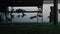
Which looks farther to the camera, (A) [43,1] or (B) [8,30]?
(A) [43,1]

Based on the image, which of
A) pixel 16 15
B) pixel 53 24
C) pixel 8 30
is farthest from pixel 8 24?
pixel 53 24

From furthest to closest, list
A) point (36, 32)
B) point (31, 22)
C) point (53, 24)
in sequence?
1. point (31, 22)
2. point (53, 24)
3. point (36, 32)

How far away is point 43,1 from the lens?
29.6 ft

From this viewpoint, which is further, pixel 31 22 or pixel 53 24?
pixel 31 22

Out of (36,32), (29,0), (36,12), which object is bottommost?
(36,32)

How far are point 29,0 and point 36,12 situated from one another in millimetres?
681

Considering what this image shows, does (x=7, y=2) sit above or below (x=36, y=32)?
above

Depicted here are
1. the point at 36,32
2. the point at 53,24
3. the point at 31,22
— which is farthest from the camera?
the point at 31,22

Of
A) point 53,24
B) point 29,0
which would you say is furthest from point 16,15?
point 53,24

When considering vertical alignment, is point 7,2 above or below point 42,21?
above

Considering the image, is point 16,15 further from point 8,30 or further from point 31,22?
point 8,30

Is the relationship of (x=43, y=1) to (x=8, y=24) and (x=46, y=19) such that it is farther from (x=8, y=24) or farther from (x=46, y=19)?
(x=8, y=24)

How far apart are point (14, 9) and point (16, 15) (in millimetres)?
305

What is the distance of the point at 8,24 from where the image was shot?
28.5 feet
